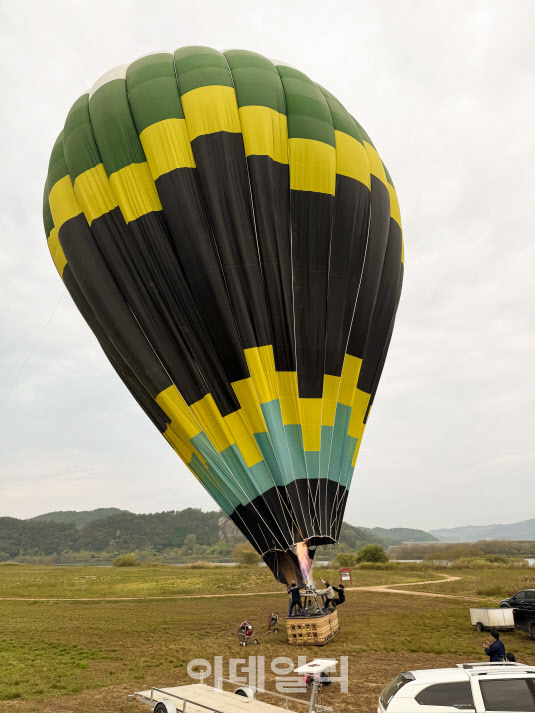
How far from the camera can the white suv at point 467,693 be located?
6.11 metres

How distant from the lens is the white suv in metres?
6.11

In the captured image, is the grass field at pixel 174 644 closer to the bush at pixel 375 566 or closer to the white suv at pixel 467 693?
the white suv at pixel 467 693

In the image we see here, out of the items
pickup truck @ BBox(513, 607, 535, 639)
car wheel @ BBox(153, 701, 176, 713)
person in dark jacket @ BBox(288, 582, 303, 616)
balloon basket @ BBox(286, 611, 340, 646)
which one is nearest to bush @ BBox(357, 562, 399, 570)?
pickup truck @ BBox(513, 607, 535, 639)

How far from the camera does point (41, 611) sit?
24984 millimetres

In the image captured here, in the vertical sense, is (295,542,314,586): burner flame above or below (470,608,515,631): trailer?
above

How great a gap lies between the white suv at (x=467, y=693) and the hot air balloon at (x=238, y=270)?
7777 millimetres

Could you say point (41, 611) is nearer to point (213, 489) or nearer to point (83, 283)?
point (213, 489)

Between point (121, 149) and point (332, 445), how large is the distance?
A: 1208 cm

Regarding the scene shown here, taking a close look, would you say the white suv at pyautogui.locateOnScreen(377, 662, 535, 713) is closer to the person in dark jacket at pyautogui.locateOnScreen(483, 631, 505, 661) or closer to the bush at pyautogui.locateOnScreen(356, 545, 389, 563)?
the person in dark jacket at pyautogui.locateOnScreen(483, 631, 505, 661)

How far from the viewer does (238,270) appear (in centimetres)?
1526

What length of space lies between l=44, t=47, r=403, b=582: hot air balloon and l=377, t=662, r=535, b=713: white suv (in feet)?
→ 25.5

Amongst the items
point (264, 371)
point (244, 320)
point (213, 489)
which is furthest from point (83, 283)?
point (213, 489)

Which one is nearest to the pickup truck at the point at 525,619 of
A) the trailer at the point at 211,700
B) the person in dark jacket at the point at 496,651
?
the person in dark jacket at the point at 496,651

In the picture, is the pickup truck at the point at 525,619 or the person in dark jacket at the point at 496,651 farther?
the pickup truck at the point at 525,619
